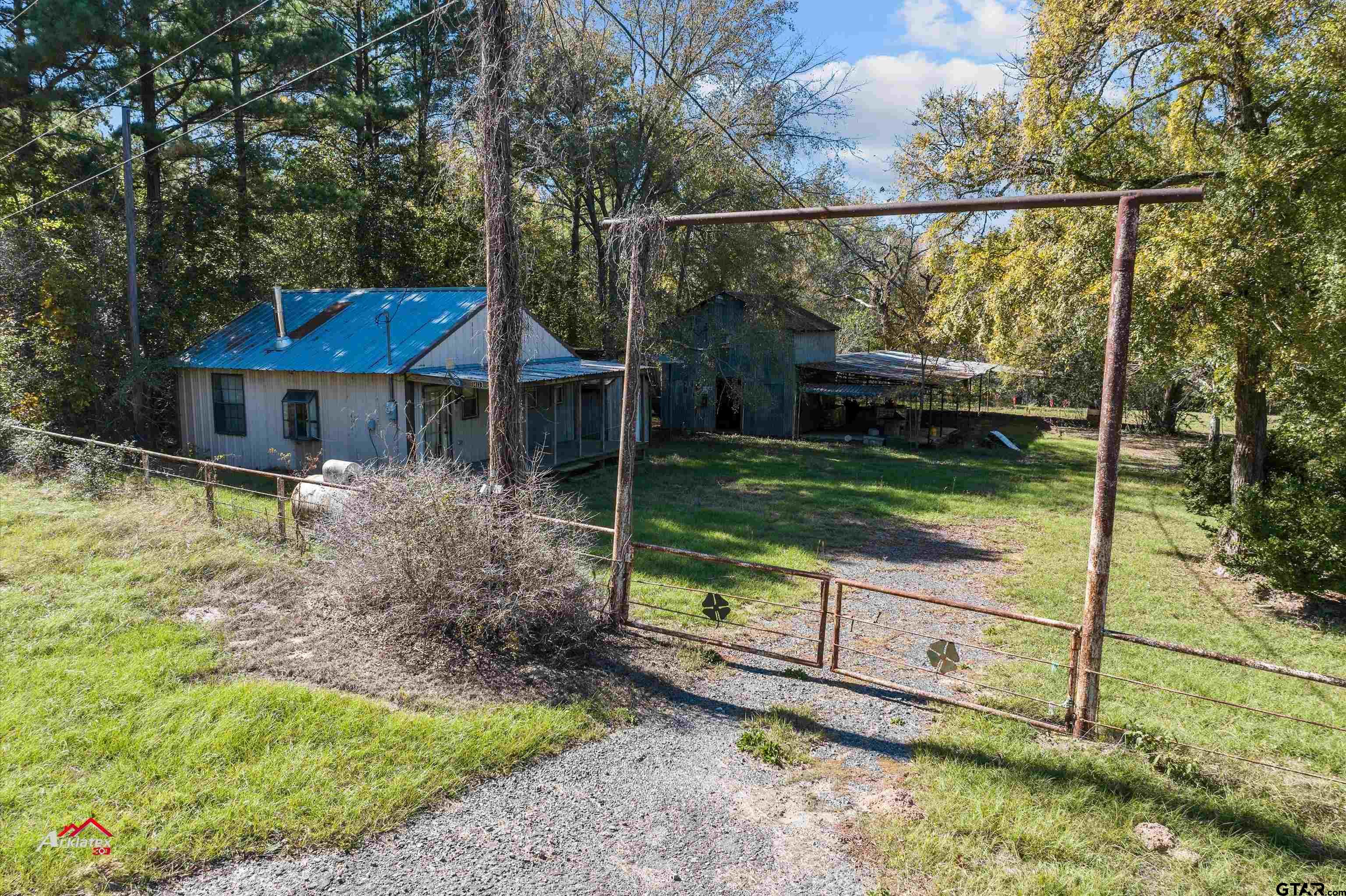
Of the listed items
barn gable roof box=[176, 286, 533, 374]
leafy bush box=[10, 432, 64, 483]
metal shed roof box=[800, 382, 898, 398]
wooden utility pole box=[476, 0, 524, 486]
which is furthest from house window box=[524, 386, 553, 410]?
metal shed roof box=[800, 382, 898, 398]

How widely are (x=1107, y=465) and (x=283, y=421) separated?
50.3 ft

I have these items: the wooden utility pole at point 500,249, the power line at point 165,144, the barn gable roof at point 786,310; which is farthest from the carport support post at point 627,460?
the barn gable roof at point 786,310

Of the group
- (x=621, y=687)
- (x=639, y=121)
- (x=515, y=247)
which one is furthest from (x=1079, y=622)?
(x=639, y=121)

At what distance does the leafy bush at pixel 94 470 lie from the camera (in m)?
12.0

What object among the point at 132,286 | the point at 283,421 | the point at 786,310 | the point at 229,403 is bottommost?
the point at 283,421

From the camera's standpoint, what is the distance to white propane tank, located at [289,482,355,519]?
31.6 ft

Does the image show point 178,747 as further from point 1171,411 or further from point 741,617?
point 1171,411

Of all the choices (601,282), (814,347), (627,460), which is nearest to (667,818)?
(627,460)

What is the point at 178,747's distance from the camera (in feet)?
16.7

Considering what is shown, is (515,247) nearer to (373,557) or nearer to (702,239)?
(373,557)

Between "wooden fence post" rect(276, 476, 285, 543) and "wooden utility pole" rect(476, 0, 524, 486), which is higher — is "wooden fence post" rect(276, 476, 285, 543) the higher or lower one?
the lower one

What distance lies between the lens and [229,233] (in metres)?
20.4

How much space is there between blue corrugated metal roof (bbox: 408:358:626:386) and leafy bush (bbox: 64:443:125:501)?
495 centimetres

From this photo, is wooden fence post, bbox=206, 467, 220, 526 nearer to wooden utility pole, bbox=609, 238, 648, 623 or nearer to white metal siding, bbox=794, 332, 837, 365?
wooden utility pole, bbox=609, 238, 648, 623
